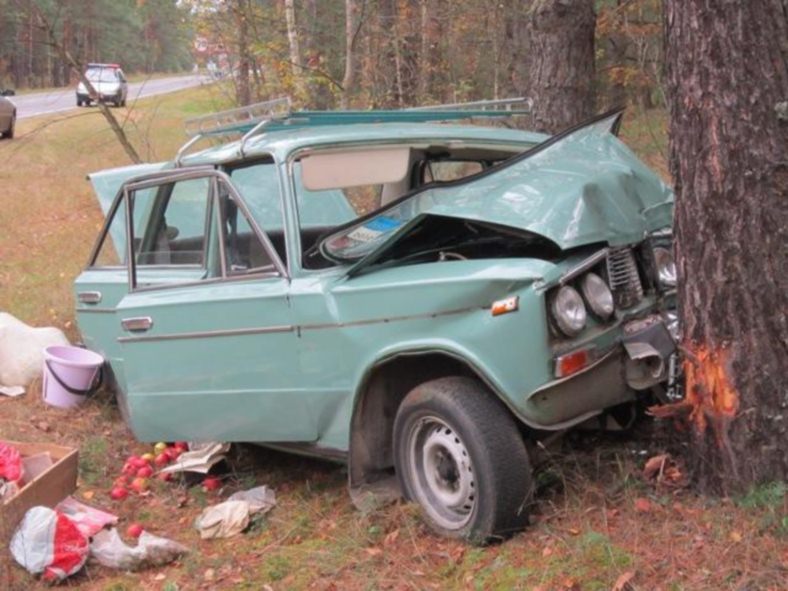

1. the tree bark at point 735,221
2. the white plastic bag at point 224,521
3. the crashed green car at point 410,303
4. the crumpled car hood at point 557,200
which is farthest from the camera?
the white plastic bag at point 224,521

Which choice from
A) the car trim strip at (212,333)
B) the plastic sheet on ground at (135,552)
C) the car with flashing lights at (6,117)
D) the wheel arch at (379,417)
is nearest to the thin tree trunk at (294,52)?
the car trim strip at (212,333)

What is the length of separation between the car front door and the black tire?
0.68 m

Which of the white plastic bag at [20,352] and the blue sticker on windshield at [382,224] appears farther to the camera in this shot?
the white plastic bag at [20,352]

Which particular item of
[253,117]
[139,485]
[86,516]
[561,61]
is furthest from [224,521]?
[561,61]

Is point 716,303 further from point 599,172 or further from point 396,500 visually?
point 396,500

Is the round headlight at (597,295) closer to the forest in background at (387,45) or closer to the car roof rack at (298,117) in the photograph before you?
the car roof rack at (298,117)

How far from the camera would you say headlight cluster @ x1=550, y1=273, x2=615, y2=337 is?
144 inches

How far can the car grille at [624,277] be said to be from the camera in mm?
4027

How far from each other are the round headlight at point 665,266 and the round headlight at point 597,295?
1.69 ft

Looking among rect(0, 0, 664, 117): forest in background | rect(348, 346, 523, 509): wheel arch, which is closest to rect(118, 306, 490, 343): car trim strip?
rect(348, 346, 523, 509): wheel arch

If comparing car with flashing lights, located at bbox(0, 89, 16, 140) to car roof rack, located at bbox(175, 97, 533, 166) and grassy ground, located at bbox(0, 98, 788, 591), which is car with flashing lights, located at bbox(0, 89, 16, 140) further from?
car roof rack, located at bbox(175, 97, 533, 166)

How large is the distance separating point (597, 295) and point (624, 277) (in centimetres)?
29

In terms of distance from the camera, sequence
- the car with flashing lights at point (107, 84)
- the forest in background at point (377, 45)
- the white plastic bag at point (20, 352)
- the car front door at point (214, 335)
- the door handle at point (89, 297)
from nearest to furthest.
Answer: the car front door at point (214, 335)
the door handle at point (89, 297)
the white plastic bag at point (20, 352)
the forest in background at point (377, 45)
the car with flashing lights at point (107, 84)

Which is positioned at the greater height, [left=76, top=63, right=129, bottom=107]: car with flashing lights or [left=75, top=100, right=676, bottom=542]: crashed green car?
[left=76, top=63, right=129, bottom=107]: car with flashing lights
